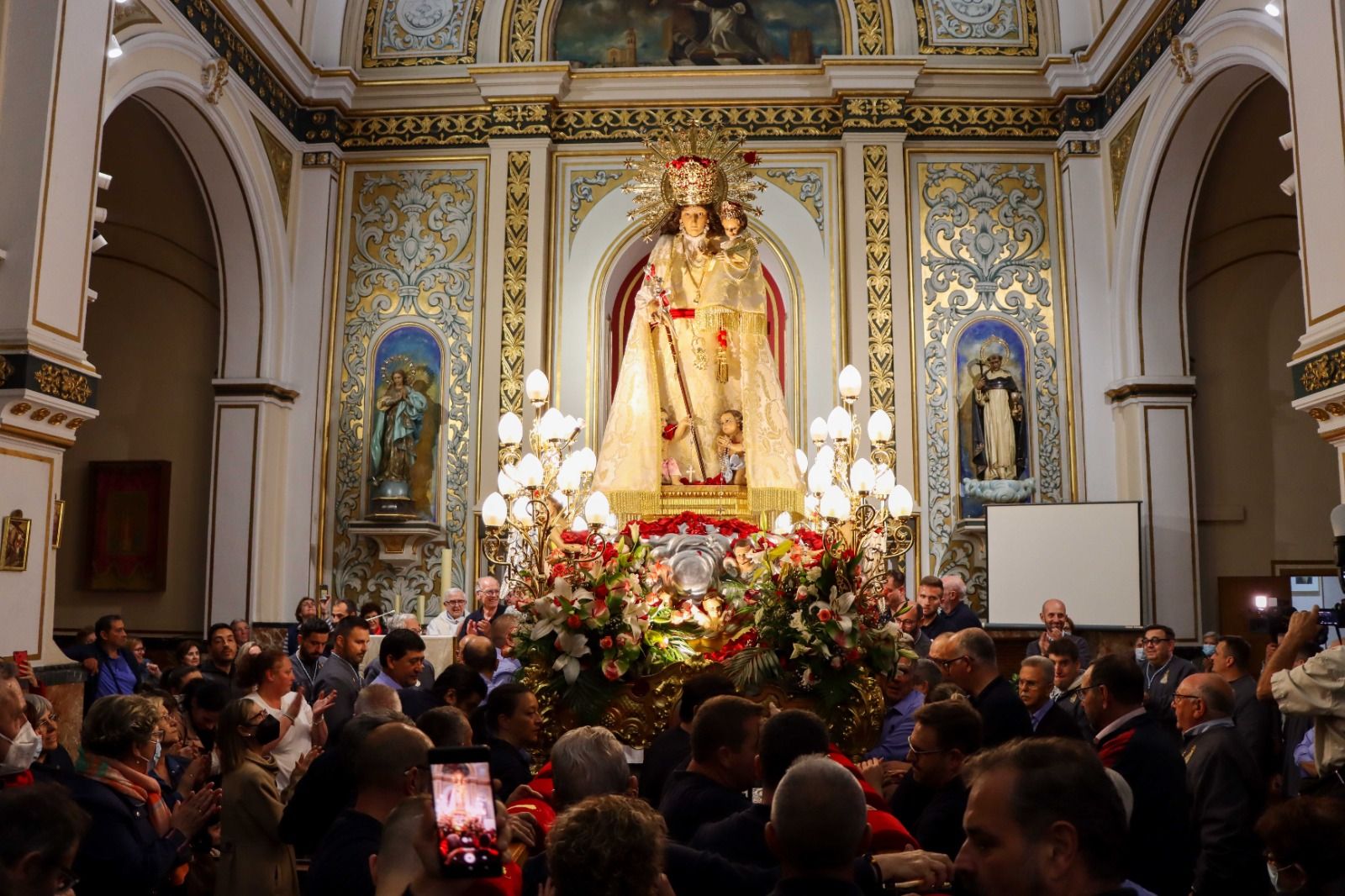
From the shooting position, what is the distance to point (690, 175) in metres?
8.42

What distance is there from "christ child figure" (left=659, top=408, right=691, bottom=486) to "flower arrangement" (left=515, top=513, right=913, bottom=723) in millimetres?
2225

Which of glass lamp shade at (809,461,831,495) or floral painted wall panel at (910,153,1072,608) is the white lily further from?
floral painted wall panel at (910,153,1072,608)

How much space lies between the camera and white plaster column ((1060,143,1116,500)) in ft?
38.5

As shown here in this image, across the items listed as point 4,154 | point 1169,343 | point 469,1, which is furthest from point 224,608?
point 1169,343

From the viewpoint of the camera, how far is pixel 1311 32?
7.33 m

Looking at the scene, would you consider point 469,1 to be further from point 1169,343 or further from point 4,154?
point 1169,343

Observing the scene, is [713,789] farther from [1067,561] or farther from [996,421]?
[996,421]

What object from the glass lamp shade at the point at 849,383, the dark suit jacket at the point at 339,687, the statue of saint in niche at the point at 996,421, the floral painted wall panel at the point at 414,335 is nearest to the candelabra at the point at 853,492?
the glass lamp shade at the point at 849,383

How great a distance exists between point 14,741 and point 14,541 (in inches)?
151

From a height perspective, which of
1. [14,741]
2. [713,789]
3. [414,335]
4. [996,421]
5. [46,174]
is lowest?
[713,789]

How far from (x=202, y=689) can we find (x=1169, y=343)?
30.6 feet

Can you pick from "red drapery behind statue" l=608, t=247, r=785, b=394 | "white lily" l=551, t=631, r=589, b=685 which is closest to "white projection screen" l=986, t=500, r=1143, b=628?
"red drapery behind statue" l=608, t=247, r=785, b=394

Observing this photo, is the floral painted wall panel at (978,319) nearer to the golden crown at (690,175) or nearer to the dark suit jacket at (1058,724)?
the golden crown at (690,175)

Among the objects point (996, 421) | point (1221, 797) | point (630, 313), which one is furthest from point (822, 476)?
point (630, 313)
